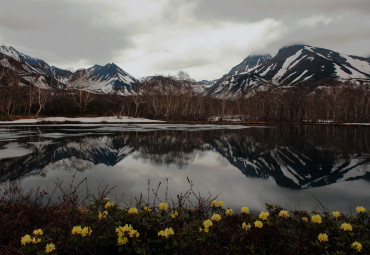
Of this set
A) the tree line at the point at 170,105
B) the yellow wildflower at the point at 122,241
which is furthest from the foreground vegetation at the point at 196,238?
the tree line at the point at 170,105

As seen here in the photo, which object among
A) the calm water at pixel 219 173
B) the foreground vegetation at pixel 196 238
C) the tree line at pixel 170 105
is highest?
the tree line at pixel 170 105

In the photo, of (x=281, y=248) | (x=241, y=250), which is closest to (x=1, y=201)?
(x=241, y=250)

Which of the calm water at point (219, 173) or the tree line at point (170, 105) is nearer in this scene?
the calm water at point (219, 173)

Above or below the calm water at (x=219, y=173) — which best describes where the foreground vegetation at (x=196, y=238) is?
above

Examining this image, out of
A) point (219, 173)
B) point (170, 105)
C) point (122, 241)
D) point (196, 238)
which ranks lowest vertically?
point (219, 173)

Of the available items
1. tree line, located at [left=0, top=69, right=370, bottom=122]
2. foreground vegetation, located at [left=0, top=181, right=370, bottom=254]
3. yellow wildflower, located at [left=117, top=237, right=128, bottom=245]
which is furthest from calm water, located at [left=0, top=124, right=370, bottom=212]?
tree line, located at [left=0, top=69, right=370, bottom=122]

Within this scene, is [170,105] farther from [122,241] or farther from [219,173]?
[122,241]

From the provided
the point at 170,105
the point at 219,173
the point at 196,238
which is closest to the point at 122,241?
the point at 196,238

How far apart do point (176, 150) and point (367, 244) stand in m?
13.8

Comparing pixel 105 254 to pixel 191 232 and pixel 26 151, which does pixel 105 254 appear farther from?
pixel 26 151

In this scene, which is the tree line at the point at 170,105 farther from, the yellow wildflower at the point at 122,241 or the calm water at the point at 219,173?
the yellow wildflower at the point at 122,241

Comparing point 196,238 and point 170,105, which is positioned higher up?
point 170,105

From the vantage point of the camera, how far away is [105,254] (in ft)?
10.7

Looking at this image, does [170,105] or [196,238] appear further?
[170,105]
